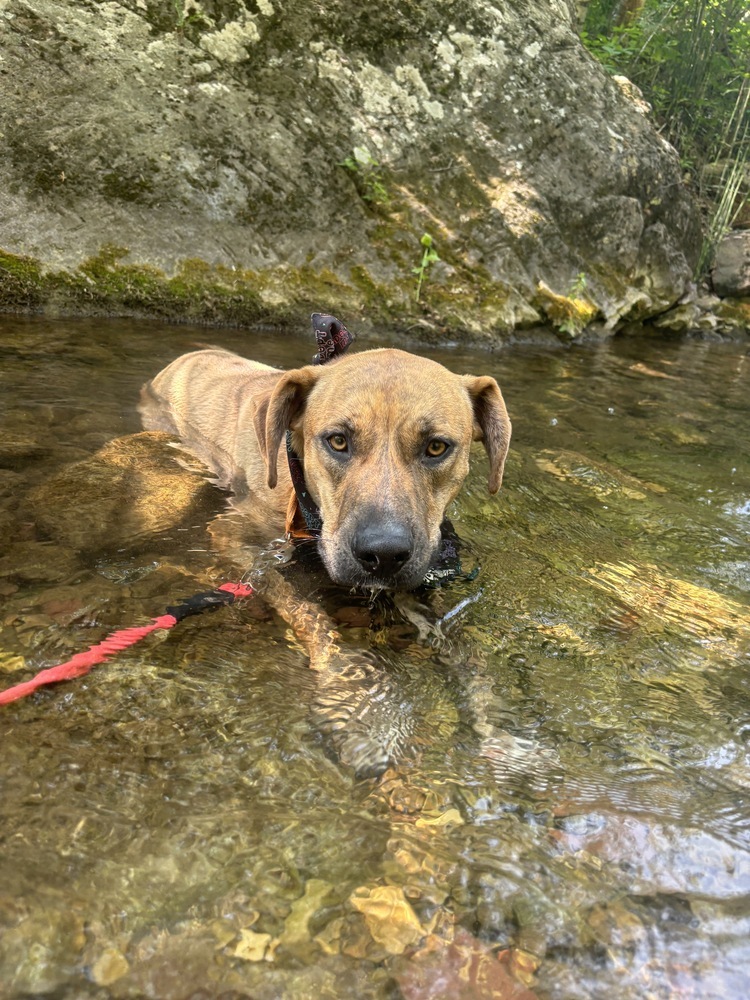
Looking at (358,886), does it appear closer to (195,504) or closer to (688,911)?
(688,911)

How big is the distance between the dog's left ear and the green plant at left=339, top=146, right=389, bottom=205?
686cm

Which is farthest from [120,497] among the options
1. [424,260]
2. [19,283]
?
[424,260]

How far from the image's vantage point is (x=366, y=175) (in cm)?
990

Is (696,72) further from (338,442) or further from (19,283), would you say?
(338,442)

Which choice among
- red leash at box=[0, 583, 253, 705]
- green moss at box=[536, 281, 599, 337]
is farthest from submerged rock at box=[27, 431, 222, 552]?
green moss at box=[536, 281, 599, 337]

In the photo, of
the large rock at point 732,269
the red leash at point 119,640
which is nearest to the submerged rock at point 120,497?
the red leash at point 119,640

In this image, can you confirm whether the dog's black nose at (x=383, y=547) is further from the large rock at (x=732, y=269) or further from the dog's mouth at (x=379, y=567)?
the large rock at (x=732, y=269)

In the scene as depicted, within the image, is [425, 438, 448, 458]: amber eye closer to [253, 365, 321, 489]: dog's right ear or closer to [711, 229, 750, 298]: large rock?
[253, 365, 321, 489]: dog's right ear

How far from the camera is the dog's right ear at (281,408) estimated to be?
3744 millimetres

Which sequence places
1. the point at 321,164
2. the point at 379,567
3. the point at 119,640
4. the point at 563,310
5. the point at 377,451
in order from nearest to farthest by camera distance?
the point at 119,640 < the point at 379,567 < the point at 377,451 < the point at 321,164 < the point at 563,310

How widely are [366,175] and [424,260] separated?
4.69 feet

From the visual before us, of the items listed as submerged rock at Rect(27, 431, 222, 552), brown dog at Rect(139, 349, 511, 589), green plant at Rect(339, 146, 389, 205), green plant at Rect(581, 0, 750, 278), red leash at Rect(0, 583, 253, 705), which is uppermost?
green plant at Rect(581, 0, 750, 278)

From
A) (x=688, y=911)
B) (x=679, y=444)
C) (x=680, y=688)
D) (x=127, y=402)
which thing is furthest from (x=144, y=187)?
(x=688, y=911)

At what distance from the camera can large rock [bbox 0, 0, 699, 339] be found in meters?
7.84
